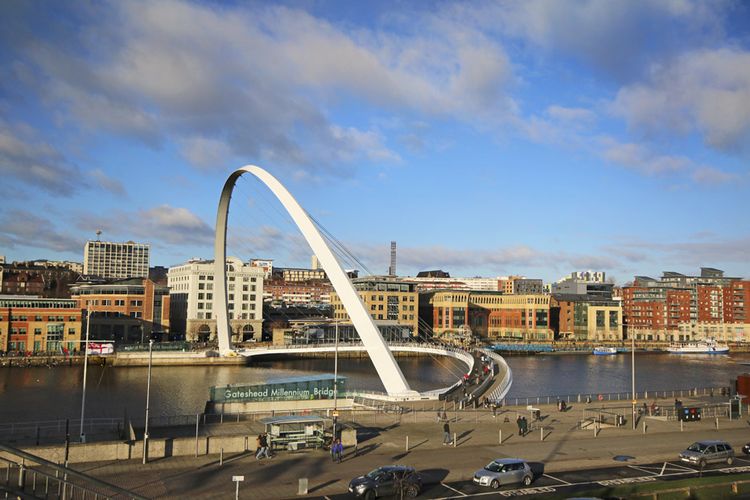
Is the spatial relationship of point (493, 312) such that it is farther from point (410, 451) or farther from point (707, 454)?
point (707, 454)

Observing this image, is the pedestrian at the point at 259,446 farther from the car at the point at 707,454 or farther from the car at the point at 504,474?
the car at the point at 707,454

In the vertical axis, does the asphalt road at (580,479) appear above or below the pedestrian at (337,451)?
below

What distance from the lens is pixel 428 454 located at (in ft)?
77.0

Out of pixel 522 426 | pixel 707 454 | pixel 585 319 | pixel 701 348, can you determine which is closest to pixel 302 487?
pixel 522 426

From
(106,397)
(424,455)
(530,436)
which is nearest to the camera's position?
(424,455)

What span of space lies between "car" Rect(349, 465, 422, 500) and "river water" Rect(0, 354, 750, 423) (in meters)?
20.2

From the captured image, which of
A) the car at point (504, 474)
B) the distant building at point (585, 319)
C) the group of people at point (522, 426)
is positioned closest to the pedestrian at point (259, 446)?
the car at point (504, 474)

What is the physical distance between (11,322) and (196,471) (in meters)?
68.4

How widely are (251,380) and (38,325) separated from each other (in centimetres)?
3257

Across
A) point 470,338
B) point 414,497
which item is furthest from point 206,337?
point 414,497

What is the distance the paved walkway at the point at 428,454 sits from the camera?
1898 centimetres

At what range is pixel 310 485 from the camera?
19094mm

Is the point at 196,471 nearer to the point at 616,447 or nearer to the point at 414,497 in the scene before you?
the point at 414,497

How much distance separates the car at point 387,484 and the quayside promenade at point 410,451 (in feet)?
1.94
